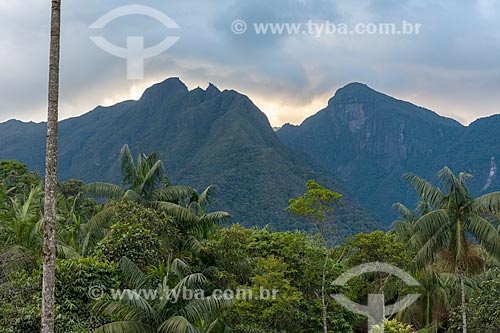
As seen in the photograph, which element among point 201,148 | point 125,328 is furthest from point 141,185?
point 201,148

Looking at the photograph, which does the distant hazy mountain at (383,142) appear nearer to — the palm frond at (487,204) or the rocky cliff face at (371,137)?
the rocky cliff face at (371,137)

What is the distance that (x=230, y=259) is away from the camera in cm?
1694

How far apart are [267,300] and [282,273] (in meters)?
0.90

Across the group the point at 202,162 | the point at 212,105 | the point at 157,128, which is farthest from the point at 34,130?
the point at 202,162

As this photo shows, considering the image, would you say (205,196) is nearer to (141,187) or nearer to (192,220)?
(192,220)

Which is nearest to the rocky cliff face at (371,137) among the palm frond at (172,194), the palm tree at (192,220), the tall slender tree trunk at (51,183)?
the palm tree at (192,220)

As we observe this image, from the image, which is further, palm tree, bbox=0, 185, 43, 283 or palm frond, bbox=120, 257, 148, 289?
palm tree, bbox=0, 185, 43, 283

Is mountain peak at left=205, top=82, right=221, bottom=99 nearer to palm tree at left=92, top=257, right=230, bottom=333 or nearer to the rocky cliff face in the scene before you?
the rocky cliff face

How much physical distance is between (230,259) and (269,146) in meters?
82.8

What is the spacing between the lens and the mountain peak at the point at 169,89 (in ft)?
416

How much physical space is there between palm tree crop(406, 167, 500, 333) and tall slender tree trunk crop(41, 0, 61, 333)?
1153cm

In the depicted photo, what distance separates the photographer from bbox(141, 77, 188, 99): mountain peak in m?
127

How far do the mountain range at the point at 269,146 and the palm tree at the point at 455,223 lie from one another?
141 ft

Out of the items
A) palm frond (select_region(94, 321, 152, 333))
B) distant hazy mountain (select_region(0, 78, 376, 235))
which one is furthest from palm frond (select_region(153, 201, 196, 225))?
distant hazy mountain (select_region(0, 78, 376, 235))
